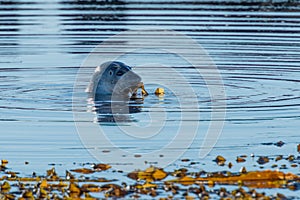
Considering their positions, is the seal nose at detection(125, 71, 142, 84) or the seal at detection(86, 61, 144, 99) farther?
the seal at detection(86, 61, 144, 99)

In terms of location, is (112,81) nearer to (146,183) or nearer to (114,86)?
(114,86)

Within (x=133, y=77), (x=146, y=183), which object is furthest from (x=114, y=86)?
(x=146, y=183)

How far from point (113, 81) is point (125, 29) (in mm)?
8724

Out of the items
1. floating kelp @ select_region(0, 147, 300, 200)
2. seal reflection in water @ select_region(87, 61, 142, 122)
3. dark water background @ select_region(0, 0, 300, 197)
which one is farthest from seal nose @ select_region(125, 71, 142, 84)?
floating kelp @ select_region(0, 147, 300, 200)

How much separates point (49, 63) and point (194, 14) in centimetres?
964

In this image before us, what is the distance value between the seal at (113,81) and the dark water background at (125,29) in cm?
47

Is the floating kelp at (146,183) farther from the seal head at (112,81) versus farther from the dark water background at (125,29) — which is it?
the seal head at (112,81)

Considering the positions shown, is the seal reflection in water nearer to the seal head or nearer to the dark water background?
the seal head

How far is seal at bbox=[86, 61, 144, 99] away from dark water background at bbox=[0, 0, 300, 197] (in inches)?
18.5

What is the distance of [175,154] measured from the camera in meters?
10.1

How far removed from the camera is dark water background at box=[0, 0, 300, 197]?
34.9 feet

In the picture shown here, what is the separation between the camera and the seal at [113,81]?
14.1 m

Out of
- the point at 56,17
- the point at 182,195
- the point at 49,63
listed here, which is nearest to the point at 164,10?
the point at 56,17

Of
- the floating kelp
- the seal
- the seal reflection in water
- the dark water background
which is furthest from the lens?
the seal
